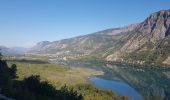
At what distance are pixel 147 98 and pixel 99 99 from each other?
5826cm

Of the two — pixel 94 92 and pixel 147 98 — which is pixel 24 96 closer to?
pixel 94 92

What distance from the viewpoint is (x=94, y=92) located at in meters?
152

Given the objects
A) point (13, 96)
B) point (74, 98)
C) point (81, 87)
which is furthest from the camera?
point (81, 87)

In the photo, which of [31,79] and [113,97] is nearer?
[31,79]

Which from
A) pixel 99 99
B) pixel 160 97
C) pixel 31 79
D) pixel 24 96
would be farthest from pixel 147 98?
pixel 24 96

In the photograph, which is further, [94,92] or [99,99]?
[94,92]

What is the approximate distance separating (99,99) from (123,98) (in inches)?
821

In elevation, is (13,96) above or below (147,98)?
above

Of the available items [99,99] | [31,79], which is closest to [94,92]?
[99,99]

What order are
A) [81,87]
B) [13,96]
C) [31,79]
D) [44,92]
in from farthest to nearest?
[81,87] → [31,79] → [44,92] → [13,96]

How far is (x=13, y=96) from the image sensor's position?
54.2 m

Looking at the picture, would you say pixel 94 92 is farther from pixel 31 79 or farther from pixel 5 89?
pixel 5 89

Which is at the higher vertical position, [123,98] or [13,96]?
[13,96]

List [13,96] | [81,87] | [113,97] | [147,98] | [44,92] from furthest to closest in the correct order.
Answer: [147,98] → [81,87] → [113,97] → [44,92] → [13,96]
